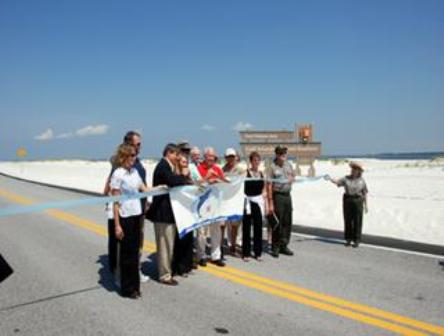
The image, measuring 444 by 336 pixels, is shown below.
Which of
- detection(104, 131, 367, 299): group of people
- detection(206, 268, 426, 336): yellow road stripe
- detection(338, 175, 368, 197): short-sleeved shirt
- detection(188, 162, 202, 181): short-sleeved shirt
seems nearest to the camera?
detection(206, 268, 426, 336): yellow road stripe

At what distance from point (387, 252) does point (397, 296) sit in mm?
2586

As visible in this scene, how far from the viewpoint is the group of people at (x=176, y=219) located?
234 inches

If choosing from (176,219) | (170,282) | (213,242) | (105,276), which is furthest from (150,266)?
(176,219)

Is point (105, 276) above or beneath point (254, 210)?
beneath

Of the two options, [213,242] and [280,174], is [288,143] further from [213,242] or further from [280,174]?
[213,242]

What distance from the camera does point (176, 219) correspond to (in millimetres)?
6664

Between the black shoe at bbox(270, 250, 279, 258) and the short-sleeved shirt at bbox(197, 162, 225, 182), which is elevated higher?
the short-sleeved shirt at bbox(197, 162, 225, 182)

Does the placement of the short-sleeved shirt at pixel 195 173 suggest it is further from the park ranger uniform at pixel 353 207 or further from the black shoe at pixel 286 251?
the park ranger uniform at pixel 353 207

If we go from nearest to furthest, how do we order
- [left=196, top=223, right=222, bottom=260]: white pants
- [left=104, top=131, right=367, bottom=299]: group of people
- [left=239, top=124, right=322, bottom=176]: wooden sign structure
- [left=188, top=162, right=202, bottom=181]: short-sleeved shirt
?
[left=104, top=131, right=367, bottom=299]: group of people < [left=196, top=223, right=222, bottom=260]: white pants < [left=188, top=162, right=202, bottom=181]: short-sleeved shirt < [left=239, top=124, right=322, bottom=176]: wooden sign structure

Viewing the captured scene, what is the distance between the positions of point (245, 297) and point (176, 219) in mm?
1536

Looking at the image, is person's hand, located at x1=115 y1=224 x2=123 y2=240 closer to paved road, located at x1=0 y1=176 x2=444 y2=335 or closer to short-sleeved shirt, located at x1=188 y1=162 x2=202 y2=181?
paved road, located at x1=0 y1=176 x2=444 y2=335

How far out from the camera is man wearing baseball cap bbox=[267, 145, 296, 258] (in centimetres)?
823

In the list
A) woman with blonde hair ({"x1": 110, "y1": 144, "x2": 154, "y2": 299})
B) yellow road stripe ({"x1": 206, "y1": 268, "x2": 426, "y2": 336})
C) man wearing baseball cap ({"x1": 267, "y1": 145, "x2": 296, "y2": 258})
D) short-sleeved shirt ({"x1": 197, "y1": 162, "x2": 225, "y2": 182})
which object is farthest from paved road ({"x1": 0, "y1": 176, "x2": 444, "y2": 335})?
short-sleeved shirt ({"x1": 197, "y1": 162, "x2": 225, "y2": 182})

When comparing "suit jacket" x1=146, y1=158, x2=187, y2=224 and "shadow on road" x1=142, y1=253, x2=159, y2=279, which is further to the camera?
"shadow on road" x1=142, y1=253, x2=159, y2=279
